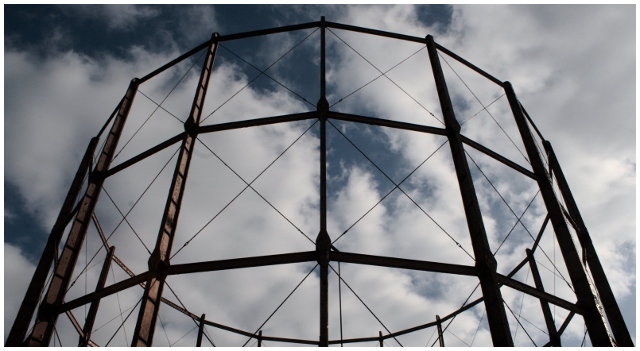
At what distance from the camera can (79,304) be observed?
7.83 meters

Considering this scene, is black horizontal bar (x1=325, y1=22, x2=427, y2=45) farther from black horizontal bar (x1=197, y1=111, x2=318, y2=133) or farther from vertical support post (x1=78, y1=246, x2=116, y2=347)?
vertical support post (x1=78, y1=246, x2=116, y2=347)

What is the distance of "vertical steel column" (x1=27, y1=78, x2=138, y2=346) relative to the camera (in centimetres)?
796

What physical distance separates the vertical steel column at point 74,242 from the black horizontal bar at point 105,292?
27cm

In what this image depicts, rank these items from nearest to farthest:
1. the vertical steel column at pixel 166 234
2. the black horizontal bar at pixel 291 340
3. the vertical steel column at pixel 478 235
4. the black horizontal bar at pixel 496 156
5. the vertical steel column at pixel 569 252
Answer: the vertical steel column at pixel 478 235, the vertical steel column at pixel 166 234, the vertical steel column at pixel 569 252, the black horizontal bar at pixel 496 156, the black horizontal bar at pixel 291 340

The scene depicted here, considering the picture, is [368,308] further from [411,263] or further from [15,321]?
[15,321]

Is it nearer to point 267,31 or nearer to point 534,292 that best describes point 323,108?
point 267,31

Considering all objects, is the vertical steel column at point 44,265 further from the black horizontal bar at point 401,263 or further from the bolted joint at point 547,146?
the bolted joint at point 547,146

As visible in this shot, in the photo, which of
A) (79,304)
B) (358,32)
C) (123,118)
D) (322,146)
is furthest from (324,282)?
(123,118)

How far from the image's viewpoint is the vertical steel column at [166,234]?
7.00 meters

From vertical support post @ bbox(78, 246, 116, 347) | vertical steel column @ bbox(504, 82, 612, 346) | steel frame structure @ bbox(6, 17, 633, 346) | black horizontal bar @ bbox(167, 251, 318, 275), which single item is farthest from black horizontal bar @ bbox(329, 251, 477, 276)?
vertical support post @ bbox(78, 246, 116, 347)

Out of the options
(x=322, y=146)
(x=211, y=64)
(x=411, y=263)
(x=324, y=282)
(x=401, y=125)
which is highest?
(x=211, y=64)

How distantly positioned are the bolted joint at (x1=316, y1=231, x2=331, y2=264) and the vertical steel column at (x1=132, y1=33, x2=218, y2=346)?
2.57 m

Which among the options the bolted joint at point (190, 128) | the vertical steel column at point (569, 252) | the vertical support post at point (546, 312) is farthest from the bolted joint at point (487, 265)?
the bolted joint at point (190, 128)

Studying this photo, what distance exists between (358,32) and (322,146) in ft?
14.6
